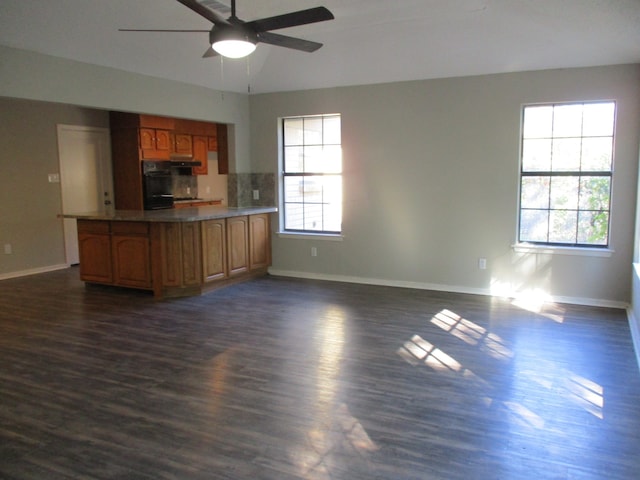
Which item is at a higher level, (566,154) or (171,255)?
(566,154)

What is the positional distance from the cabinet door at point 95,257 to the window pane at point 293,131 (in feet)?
8.62

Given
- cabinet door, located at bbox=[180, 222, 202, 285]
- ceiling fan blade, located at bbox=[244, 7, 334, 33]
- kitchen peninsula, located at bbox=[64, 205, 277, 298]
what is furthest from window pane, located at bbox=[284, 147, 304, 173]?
ceiling fan blade, located at bbox=[244, 7, 334, 33]

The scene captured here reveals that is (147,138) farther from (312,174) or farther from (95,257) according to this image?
(312,174)

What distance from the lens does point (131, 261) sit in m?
5.62

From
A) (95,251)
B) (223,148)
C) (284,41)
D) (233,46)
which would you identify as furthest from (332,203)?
(233,46)

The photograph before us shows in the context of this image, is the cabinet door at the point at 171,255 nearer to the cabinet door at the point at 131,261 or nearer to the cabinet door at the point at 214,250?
the cabinet door at the point at 131,261

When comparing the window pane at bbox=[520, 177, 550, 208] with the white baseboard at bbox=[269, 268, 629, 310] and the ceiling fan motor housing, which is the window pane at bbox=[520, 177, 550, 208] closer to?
the white baseboard at bbox=[269, 268, 629, 310]

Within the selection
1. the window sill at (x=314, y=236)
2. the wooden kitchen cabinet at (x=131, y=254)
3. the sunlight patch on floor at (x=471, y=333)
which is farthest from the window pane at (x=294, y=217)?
the sunlight patch on floor at (x=471, y=333)

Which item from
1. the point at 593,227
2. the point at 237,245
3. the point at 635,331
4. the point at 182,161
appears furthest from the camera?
the point at 182,161

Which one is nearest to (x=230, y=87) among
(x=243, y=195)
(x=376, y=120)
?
(x=243, y=195)

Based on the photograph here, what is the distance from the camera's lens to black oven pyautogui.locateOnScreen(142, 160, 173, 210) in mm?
7566

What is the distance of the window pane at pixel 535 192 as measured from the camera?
5359 mm

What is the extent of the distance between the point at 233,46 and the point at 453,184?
3.34 metres

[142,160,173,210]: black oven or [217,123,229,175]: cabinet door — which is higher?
[217,123,229,175]: cabinet door
